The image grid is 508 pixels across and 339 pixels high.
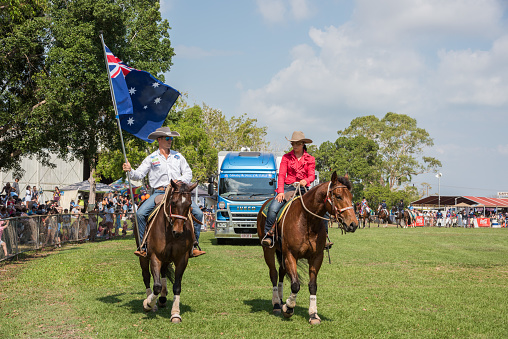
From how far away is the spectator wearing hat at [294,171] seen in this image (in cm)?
883

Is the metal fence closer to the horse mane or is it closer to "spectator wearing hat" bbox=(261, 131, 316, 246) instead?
"spectator wearing hat" bbox=(261, 131, 316, 246)

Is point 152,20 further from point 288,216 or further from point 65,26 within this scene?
point 288,216

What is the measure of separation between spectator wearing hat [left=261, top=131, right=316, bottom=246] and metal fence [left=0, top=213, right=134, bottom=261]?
11.0 feet

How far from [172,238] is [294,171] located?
2.45m

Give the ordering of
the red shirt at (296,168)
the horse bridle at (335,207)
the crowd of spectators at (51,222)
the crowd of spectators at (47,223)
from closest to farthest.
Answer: the horse bridle at (335,207)
the red shirt at (296,168)
the crowd of spectators at (47,223)
the crowd of spectators at (51,222)

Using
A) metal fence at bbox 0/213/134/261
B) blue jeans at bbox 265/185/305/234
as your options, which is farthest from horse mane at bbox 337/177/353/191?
metal fence at bbox 0/213/134/261

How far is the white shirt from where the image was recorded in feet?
29.0

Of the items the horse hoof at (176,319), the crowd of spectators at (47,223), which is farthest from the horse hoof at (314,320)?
the crowd of spectators at (47,223)

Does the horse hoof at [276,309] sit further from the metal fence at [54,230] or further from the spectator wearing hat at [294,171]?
the metal fence at [54,230]

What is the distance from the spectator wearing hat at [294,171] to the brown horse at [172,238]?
1.45 m

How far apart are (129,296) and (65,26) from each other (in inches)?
669

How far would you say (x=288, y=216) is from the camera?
8383mm

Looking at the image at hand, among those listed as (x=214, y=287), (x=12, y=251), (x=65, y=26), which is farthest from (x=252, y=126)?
(x=214, y=287)

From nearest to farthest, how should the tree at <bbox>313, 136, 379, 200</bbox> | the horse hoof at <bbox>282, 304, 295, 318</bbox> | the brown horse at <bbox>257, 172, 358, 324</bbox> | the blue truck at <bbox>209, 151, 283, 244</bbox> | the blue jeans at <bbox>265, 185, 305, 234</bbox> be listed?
the brown horse at <bbox>257, 172, 358, 324</bbox>, the horse hoof at <bbox>282, 304, 295, 318</bbox>, the blue jeans at <bbox>265, 185, 305, 234</bbox>, the blue truck at <bbox>209, 151, 283, 244</bbox>, the tree at <bbox>313, 136, 379, 200</bbox>
